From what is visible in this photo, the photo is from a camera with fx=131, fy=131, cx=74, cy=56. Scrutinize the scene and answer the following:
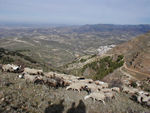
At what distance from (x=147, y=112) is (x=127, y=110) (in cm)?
236

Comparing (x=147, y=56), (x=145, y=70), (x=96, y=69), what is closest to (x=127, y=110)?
(x=145, y=70)

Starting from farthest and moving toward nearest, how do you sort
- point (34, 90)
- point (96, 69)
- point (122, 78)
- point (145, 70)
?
point (96, 69)
point (145, 70)
point (122, 78)
point (34, 90)

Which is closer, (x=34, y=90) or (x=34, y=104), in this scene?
(x=34, y=104)

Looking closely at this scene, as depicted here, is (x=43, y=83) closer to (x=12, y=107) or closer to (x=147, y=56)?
(x=12, y=107)

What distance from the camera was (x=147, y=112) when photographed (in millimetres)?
15195

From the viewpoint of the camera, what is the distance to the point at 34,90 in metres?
14.3

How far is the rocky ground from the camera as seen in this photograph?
10929 mm

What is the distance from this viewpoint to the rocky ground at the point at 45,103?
35.9ft

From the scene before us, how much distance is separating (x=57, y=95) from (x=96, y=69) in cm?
5164

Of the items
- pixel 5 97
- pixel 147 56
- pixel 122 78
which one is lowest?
pixel 122 78

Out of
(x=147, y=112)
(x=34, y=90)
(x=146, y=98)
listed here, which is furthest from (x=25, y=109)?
(x=146, y=98)

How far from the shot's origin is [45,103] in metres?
12.5

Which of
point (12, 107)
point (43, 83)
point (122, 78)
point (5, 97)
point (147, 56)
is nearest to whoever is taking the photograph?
point (12, 107)

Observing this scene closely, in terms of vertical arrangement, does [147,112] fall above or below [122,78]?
above
